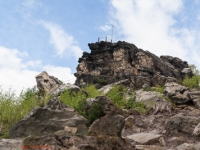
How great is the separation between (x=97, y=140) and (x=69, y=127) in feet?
8.39

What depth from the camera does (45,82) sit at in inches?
736

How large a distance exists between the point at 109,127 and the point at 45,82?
13.7 meters

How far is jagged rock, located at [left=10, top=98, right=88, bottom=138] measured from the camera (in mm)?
7660

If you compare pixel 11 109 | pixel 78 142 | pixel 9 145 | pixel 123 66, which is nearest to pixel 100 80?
pixel 123 66

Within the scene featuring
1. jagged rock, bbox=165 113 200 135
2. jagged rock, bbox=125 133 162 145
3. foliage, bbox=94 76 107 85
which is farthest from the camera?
foliage, bbox=94 76 107 85

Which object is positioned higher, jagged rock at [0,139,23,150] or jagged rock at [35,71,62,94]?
jagged rock at [35,71,62,94]

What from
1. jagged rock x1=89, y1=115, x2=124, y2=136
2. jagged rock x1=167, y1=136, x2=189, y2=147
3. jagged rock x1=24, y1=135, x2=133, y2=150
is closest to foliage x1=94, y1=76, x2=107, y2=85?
jagged rock x1=167, y1=136, x2=189, y2=147

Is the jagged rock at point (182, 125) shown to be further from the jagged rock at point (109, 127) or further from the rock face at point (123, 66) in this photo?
the rock face at point (123, 66)

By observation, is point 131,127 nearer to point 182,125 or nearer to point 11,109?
point 182,125

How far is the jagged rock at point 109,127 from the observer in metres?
5.71

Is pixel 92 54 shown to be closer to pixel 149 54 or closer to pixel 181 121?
pixel 149 54

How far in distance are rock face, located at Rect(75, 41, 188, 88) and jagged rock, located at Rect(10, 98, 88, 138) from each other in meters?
24.0

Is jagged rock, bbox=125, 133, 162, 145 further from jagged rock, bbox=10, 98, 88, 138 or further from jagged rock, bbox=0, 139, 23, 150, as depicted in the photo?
jagged rock, bbox=0, 139, 23, 150

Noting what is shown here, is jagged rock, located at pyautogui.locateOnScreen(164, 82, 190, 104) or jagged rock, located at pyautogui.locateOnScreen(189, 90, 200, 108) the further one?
jagged rock, located at pyautogui.locateOnScreen(164, 82, 190, 104)
